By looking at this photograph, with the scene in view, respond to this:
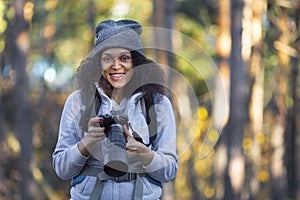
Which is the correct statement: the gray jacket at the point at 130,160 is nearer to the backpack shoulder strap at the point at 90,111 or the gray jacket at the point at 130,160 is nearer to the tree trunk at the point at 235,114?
the backpack shoulder strap at the point at 90,111

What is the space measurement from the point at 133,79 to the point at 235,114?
9820mm

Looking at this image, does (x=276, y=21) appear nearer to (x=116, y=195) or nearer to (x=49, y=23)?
(x=49, y=23)

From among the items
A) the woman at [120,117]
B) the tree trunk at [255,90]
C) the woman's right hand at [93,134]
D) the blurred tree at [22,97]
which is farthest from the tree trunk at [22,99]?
the woman's right hand at [93,134]

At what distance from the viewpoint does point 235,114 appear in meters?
14.0

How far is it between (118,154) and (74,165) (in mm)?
363

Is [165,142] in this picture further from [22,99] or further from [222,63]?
[222,63]

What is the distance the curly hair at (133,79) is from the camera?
4.26 metres

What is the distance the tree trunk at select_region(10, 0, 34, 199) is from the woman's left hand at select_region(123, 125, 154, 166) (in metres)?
9.33

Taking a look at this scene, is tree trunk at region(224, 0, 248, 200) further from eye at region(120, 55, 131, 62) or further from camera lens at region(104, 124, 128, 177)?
camera lens at region(104, 124, 128, 177)

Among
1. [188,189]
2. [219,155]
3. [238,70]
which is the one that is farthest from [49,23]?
[238,70]

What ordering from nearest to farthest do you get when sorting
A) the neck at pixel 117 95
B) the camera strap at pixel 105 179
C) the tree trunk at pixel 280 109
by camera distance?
the camera strap at pixel 105 179
the neck at pixel 117 95
the tree trunk at pixel 280 109

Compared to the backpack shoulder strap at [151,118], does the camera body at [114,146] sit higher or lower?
lower

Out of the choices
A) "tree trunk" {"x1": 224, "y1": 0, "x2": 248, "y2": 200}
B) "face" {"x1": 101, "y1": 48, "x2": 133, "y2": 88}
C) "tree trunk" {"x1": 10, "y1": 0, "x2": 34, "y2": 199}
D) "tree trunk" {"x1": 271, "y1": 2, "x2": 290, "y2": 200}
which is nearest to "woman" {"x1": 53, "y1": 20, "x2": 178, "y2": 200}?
"face" {"x1": 101, "y1": 48, "x2": 133, "y2": 88}

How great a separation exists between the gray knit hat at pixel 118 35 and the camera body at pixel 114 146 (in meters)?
0.43
